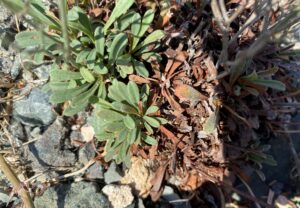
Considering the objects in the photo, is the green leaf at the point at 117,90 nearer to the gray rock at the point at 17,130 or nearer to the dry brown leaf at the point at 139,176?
the dry brown leaf at the point at 139,176

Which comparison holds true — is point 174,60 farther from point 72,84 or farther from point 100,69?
point 72,84

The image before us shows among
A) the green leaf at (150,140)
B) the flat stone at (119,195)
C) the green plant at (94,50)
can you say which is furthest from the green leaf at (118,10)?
the flat stone at (119,195)

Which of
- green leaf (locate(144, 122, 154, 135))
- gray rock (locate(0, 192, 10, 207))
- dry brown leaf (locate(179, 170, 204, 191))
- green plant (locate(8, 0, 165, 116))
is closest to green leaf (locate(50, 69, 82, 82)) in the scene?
green plant (locate(8, 0, 165, 116))

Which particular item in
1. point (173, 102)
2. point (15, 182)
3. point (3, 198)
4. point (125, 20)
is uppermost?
point (125, 20)

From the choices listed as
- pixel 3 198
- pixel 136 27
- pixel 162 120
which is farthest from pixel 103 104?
pixel 3 198

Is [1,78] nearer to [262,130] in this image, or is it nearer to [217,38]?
[217,38]

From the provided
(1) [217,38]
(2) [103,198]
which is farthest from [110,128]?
(1) [217,38]
